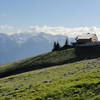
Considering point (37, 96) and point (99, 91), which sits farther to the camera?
point (37, 96)

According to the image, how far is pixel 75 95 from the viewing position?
23.5 meters

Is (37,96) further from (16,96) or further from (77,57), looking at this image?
(77,57)

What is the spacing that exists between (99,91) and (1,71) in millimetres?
80286

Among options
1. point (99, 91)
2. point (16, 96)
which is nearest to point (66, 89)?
point (99, 91)

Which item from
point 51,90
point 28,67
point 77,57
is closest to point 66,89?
point 51,90

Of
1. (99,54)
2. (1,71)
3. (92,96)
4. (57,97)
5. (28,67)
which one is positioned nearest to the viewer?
(92,96)

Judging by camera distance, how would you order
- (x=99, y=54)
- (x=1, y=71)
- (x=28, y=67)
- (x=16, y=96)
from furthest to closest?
(x=1, y=71), (x=28, y=67), (x=99, y=54), (x=16, y=96)

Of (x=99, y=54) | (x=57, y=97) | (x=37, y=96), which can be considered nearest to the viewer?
(x=57, y=97)

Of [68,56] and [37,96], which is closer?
[37,96]

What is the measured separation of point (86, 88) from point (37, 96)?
5756mm

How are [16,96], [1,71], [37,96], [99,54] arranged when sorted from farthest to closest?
[1,71] → [99,54] → [16,96] → [37,96]

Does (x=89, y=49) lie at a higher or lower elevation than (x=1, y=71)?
A: higher

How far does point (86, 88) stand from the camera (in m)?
24.9

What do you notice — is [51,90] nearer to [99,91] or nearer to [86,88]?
[86,88]
